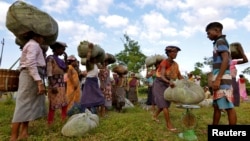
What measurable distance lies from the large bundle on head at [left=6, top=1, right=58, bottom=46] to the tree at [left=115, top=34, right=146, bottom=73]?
23.7m

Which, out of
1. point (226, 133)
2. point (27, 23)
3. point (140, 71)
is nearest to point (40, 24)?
point (27, 23)

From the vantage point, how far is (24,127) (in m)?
4.39

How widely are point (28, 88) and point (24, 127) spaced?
60 cm

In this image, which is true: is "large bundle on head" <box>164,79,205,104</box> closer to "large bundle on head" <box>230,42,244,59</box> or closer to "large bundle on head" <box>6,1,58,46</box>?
"large bundle on head" <box>230,42,244,59</box>

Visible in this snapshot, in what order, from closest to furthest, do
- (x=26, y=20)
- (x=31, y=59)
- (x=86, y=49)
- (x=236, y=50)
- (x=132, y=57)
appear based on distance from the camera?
1. (x=31, y=59)
2. (x=26, y=20)
3. (x=236, y=50)
4. (x=86, y=49)
5. (x=132, y=57)

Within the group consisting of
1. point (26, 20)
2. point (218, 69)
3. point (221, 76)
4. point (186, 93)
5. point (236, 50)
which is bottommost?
point (186, 93)

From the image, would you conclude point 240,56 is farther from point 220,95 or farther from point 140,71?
point 140,71

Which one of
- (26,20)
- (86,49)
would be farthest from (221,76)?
(86,49)

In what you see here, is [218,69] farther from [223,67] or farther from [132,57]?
[132,57]

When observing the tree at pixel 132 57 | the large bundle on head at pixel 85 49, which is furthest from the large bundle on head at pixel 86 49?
the tree at pixel 132 57

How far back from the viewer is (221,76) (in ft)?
14.1

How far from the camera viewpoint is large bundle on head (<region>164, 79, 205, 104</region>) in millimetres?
4488

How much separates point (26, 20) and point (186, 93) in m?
2.50

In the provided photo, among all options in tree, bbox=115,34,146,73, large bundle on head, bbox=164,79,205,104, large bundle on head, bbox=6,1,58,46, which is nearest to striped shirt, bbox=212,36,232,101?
large bundle on head, bbox=164,79,205,104
